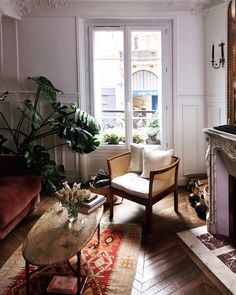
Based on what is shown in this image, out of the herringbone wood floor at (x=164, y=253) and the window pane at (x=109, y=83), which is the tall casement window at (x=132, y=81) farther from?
the herringbone wood floor at (x=164, y=253)

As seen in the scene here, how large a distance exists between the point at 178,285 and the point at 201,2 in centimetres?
336

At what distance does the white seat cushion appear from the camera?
3.45m

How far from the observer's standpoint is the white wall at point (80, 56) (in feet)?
14.7

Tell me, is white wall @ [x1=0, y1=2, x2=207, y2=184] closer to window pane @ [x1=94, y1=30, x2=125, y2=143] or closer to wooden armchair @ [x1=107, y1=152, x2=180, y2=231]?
window pane @ [x1=94, y1=30, x2=125, y2=143]

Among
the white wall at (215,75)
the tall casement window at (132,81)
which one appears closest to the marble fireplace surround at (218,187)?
the white wall at (215,75)

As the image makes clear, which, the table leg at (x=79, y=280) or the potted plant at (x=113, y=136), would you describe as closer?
the table leg at (x=79, y=280)

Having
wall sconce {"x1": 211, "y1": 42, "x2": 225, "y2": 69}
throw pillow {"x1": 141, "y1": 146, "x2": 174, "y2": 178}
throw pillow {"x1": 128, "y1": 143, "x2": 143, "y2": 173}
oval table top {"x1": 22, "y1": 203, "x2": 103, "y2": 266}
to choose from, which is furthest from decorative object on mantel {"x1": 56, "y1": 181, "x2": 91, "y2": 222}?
wall sconce {"x1": 211, "y1": 42, "x2": 225, "y2": 69}

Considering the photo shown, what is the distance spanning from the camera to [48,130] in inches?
188

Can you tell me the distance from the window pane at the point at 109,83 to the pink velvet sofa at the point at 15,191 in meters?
1.42

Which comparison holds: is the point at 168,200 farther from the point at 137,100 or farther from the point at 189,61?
the point at 189,61

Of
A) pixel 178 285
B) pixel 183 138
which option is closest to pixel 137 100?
pixel 183 138

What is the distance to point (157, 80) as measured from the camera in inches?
184

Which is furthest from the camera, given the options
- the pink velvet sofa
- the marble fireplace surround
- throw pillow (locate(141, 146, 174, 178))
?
throw pillow (locate(141, 146, 174, 178))

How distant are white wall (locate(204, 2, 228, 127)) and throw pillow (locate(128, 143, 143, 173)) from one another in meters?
1.04
